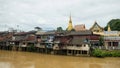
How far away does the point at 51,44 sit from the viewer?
1537 inches

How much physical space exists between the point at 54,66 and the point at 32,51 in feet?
58.2

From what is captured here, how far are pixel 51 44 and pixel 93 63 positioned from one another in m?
13.2

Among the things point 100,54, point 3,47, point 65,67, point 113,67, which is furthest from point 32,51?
point 113,67

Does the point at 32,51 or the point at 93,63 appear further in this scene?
the point at 32,51

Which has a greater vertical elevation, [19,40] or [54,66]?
[19,40]

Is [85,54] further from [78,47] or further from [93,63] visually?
[93,63]

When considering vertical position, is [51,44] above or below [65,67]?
above

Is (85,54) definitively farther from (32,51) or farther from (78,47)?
(32,51)

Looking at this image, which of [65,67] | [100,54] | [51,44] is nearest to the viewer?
[65,67]

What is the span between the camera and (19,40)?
4638 centimetres

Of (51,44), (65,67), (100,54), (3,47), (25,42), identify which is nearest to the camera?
(65,67)

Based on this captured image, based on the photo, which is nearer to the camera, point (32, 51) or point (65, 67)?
point (65, 67)

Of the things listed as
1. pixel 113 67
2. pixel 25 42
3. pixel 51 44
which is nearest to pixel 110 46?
pixel 113 67

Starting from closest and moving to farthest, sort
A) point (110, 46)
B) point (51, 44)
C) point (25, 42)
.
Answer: point (110, 46) → point (51, 44) → point (25, 42)
